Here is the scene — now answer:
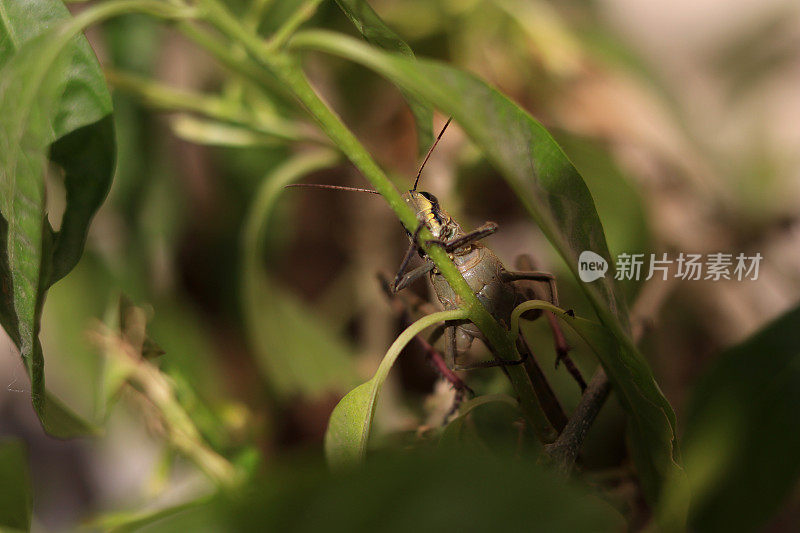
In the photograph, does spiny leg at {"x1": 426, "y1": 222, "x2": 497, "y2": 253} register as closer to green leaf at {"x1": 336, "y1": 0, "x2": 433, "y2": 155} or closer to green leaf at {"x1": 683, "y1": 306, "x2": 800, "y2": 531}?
green leaf at {"x1": 336, "y1": 0, "x2": 433, "y2": 155}

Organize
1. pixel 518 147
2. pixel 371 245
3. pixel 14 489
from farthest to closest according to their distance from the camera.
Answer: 1. pixel 371 245
2. pixel 14 489
3. pixel 518 147

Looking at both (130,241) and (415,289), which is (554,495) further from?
(130,241)

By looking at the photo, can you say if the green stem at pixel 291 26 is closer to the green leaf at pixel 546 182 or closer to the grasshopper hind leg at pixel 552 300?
the green leaf at pixel 546 182

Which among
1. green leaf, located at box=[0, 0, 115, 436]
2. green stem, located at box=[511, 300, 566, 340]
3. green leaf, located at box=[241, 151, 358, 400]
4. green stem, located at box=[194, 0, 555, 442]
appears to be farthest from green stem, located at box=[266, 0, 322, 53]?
green leaf, located at box=[241, 151, 358, 400]

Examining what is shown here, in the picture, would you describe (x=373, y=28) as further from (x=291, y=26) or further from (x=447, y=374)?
(x=447, y=374)

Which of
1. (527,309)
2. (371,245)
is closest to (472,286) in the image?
(527,309)
